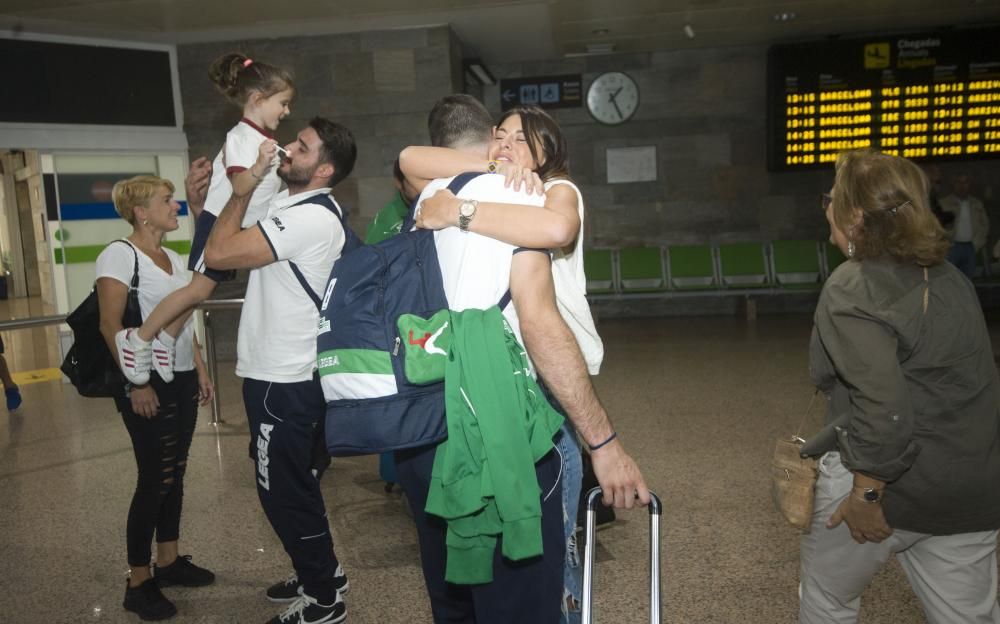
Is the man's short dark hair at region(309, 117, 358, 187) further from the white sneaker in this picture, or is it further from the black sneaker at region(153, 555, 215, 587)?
the black sneaker at region(153, 555, 215, 587)

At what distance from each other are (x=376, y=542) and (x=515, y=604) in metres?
2.03

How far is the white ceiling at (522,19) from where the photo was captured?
6730 mm

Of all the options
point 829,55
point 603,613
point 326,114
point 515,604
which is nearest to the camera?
point 515,604

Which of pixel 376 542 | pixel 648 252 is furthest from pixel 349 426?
pixel 648 252

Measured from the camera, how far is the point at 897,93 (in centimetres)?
879

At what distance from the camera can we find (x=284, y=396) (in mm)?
2443

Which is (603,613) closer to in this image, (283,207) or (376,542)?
(376,542)

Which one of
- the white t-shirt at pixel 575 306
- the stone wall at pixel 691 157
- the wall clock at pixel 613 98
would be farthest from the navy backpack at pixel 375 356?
the wall clock at pixel 613 98

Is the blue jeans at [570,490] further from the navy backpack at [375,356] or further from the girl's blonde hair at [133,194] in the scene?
the girl's blonde hair at [133,194]

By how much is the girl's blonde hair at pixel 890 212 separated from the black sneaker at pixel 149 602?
2.65 m

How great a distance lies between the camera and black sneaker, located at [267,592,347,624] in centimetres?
257

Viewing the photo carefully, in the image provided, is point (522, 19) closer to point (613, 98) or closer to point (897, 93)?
point (613, 98)

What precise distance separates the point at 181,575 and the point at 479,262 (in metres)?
2.27

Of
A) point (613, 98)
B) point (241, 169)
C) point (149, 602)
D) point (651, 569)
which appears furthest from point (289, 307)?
point (613, 98)
